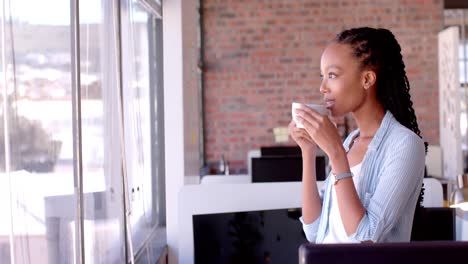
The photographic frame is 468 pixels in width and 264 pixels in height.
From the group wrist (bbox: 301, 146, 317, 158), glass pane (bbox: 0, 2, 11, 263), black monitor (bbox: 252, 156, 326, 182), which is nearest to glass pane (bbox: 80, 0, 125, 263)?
glass pane (bbox: 0, 2, 11, 263)

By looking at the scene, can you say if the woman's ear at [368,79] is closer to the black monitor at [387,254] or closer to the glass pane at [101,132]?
the black monitor at [387,254]

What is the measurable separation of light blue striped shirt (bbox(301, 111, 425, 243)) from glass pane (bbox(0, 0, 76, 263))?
74 centimetres

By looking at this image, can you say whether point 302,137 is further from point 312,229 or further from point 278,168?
point 278,168

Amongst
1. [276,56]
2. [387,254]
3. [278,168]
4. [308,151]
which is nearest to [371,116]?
[308,151]

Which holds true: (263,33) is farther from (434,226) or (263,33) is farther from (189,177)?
(434,226)

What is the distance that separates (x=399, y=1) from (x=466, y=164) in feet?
10.9

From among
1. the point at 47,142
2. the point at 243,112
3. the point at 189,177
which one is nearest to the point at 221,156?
the point at 243,112

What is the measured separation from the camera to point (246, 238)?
238 cm

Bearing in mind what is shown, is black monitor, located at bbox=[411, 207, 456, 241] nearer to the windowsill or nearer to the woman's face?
the woman's face

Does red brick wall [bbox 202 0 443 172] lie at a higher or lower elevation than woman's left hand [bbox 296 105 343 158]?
higher

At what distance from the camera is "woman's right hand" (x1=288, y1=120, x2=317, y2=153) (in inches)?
55.7

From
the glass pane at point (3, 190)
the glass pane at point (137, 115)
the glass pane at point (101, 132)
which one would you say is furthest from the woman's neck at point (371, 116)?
→ the glass pane at point (137, 115)

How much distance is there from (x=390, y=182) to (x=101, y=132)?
126 centimetres

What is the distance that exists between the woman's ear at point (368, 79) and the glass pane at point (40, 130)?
74 cm
